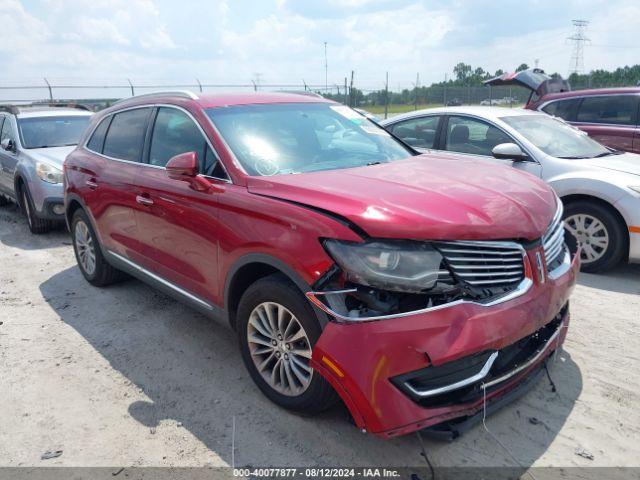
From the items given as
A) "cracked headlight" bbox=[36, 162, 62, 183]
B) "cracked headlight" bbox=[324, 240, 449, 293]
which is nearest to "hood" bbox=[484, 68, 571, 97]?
"cracked headlight" bbox=[36, 162, 62, 183]

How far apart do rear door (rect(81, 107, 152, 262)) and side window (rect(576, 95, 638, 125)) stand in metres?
6.37

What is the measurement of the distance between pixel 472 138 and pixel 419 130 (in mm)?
768

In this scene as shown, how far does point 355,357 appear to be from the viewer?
7.75 feet

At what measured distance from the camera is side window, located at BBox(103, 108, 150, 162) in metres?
4.38

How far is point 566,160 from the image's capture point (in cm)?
551

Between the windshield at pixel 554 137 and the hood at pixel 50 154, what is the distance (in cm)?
609

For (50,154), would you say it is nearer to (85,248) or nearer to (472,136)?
(85,248)

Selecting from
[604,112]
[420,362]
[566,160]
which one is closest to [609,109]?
[604,112]

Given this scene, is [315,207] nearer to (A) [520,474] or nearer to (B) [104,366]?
(A) [520,474]

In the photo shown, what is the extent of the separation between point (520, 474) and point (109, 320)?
3513mm

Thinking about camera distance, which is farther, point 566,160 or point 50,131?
point 50,131

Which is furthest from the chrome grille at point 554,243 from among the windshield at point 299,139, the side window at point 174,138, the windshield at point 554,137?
the windshield at point 554,137

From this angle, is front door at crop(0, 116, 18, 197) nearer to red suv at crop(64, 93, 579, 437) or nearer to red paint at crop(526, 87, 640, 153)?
red suv at crop(64, 93, 579, 437)

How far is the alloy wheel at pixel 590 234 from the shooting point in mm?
5121
